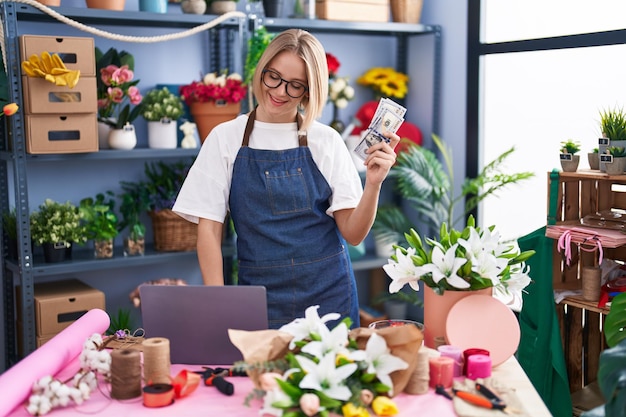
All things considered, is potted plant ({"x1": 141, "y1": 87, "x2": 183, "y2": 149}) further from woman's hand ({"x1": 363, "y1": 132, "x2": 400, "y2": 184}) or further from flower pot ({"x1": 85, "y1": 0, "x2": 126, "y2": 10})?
woman's hand ({"x1": 363, "y1": 132, "x2": 400, "y2": 184})

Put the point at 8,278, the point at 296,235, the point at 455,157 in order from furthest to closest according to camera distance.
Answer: the point at 455,157 → the point at 8,278 → the point at 296,235

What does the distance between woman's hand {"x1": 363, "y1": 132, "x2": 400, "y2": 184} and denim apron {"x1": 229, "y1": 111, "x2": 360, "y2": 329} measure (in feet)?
1.24

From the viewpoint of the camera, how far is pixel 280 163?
8.73 feet

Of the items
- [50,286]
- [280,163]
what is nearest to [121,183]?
[50,286]

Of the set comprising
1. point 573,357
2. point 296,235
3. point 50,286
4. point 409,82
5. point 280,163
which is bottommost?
point 573,357

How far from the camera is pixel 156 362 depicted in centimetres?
179

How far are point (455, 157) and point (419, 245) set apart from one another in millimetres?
2576

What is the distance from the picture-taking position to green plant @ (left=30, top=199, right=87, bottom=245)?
362 cm

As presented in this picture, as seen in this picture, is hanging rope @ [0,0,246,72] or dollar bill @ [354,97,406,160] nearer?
dollar bill @ [354,97,406,160]

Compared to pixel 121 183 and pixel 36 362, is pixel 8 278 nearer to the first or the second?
pixel 121 183

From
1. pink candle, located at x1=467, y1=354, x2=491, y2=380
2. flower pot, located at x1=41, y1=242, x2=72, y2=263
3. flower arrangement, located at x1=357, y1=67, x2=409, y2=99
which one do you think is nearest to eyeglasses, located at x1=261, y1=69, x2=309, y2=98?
pink candle, located at x1=467, y1=354, x2=491, y2=380

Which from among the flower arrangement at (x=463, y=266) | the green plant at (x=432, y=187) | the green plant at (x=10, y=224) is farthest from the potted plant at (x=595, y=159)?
the green plant at (x=10, y=224)

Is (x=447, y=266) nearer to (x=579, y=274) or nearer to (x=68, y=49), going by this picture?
(x=579, y=274)

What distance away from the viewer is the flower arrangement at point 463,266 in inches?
78.1
